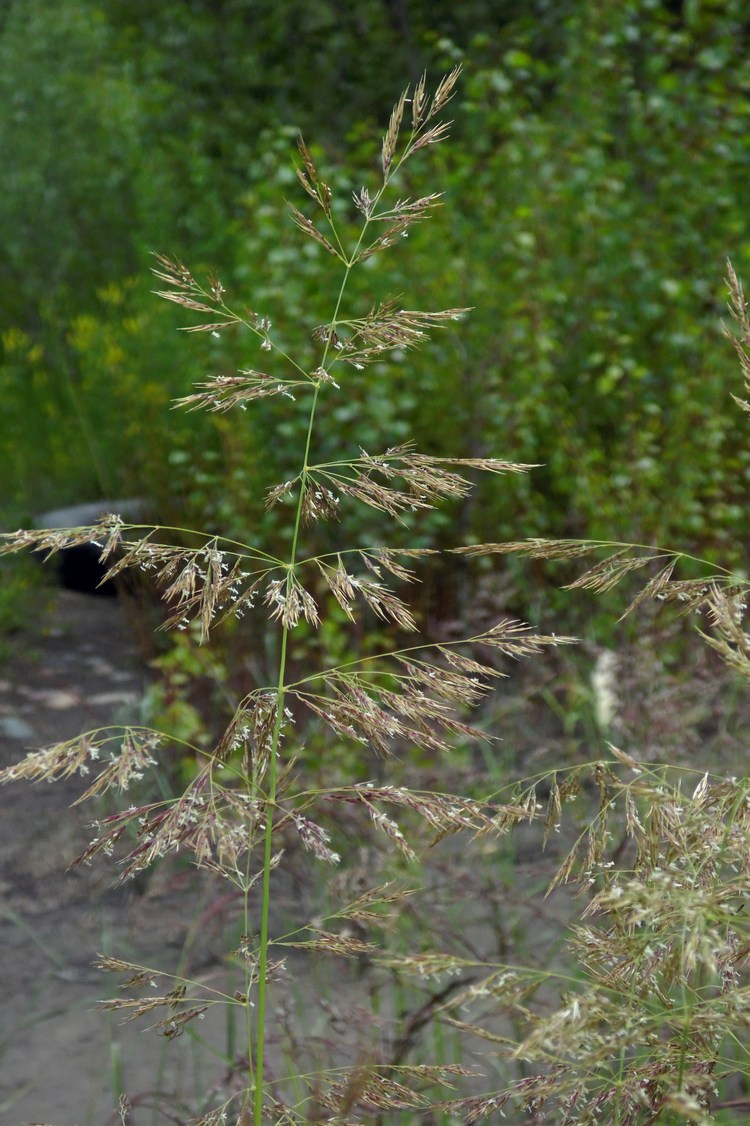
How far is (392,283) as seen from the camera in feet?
16.4

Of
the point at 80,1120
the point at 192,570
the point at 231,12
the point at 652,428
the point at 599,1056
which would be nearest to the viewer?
the point at 599,1056

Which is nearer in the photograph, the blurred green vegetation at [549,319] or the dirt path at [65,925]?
the dirt path at [65,925]

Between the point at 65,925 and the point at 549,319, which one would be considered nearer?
the point at 65,925

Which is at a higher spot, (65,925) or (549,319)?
(549,319)

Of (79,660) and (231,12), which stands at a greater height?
(231,12)

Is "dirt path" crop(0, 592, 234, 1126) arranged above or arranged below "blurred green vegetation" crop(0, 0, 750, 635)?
below

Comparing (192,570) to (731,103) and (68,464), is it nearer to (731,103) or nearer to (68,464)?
(731,103)

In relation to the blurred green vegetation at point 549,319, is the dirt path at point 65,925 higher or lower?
lower

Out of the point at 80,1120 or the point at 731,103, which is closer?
the point at 80,1120

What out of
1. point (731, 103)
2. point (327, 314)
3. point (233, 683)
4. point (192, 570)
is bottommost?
point (233, 683)

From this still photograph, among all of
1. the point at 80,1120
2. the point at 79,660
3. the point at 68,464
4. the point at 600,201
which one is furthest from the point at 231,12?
the point at 80,1120

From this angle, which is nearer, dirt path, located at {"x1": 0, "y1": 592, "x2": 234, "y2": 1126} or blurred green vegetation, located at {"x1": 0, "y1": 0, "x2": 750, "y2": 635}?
dirt path, located at {"x1": 0, "y1": 592, "x2": 234, "y2": 1126}

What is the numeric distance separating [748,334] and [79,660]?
4.85 metres

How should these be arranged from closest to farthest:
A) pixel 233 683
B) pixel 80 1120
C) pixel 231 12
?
1. pixel 80 1120
2. pixel 233 683
3. pixel 231 12
